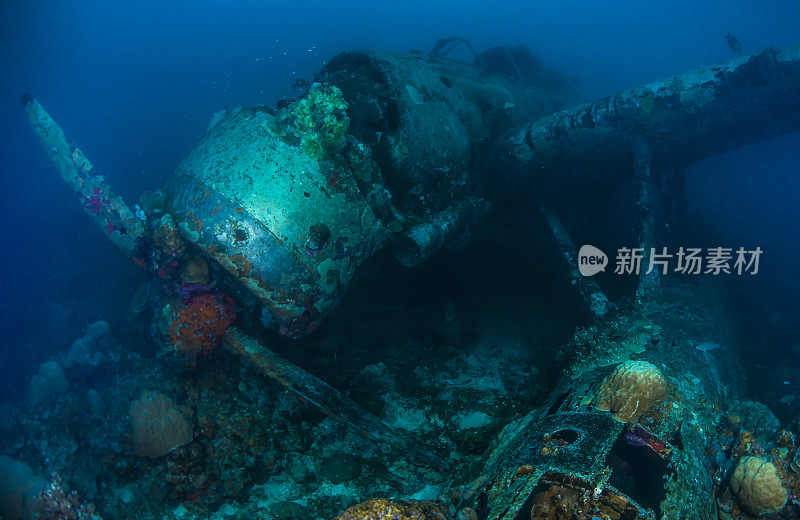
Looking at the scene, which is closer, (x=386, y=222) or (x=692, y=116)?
(x=386, y=222)

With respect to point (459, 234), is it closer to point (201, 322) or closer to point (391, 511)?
point (201, 322)

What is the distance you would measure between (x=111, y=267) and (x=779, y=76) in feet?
49.5

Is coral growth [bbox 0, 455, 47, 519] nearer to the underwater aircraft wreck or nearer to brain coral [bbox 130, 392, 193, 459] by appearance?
brain coral [bbox 130, 392, 193, 459]

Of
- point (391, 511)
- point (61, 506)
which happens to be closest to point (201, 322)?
point (61, 506)

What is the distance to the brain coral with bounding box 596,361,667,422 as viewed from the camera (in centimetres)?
262

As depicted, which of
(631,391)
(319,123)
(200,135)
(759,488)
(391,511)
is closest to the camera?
(391,511)

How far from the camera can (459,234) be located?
5.93 metres

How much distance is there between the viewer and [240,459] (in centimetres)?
393

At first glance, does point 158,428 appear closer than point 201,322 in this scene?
Yes

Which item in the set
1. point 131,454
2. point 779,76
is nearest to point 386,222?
point 131,454

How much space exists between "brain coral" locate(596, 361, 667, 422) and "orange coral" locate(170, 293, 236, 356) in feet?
12.2

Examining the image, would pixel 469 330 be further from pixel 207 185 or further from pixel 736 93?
pixel 736 93

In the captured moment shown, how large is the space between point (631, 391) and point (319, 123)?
3709mm

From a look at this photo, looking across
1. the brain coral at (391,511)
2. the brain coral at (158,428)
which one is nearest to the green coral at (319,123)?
the brain coral at (158,428)
